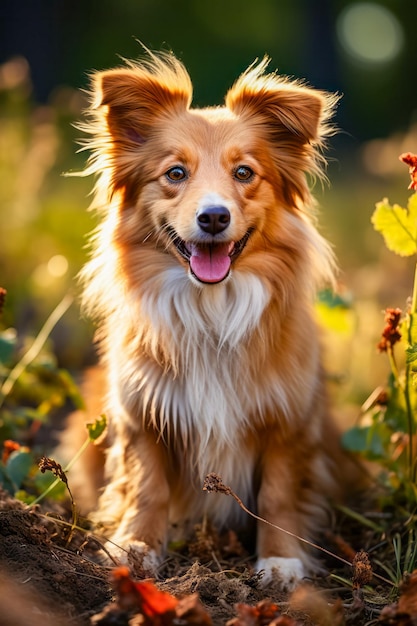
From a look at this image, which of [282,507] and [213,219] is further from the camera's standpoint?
[282,507]

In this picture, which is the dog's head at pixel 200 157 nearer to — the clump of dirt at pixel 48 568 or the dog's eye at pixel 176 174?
the dog's eye at pixel 176 174

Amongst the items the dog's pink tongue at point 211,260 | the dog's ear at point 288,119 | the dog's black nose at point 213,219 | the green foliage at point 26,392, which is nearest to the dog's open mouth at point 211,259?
the dog's pink tongue at point 211,260

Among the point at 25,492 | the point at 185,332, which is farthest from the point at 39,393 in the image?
the point at 185,332

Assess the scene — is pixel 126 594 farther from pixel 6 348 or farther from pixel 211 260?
pixel 6 348

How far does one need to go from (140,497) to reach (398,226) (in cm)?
162

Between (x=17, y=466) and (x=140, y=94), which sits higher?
(x=140, y=94)

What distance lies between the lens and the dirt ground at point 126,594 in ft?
7.93

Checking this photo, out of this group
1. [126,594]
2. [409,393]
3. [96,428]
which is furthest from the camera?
[409,393]

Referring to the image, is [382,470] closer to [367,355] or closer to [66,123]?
[367,355]

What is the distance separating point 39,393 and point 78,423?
0.35 metres

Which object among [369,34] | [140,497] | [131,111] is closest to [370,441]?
[140,497]

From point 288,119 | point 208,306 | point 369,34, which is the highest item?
point 369,34

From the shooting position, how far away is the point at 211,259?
3.75 metres

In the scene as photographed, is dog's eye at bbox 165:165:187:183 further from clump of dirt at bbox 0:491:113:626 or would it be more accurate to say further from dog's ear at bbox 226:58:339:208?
clump of dirt at bbox 0:491:113:626
